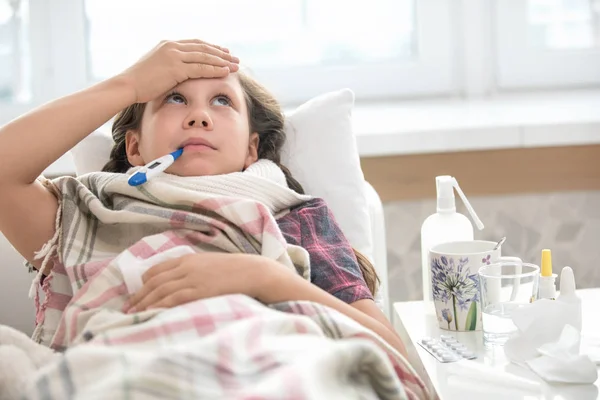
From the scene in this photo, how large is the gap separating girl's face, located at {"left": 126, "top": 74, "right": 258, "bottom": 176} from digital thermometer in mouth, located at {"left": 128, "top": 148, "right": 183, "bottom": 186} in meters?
0.04

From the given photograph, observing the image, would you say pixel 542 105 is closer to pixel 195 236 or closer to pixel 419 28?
pixel 419 28

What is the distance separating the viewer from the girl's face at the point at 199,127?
1.32m

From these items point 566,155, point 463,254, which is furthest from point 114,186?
point 566,155

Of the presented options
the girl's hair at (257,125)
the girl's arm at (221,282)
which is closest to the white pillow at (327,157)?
the girl's hair at (257,125)

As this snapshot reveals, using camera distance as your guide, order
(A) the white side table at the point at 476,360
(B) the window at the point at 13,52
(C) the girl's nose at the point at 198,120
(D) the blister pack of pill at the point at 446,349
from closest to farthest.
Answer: (A) the white side table at the point at 476,360, (D) the blister pack of pill at the point at 446,349, (C) the girl's nose at the point at 198,120, (B) the window at the point at 13,52

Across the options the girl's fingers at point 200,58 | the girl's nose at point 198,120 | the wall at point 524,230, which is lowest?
the wall at point 524,230

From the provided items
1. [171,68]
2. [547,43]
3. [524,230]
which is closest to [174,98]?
[171,68]

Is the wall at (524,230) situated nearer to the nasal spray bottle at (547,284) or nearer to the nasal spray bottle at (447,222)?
the nasal spray bottle at (447,222)

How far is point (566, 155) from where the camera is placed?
1.87m

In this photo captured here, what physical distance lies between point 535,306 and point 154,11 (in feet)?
4.58

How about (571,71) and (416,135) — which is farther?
(571,71)

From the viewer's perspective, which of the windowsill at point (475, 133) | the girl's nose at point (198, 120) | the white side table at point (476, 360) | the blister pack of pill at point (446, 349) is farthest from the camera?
the windowsill at point (475, 133)

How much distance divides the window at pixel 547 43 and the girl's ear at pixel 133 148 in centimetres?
110

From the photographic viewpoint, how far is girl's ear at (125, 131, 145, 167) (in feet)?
4.65
